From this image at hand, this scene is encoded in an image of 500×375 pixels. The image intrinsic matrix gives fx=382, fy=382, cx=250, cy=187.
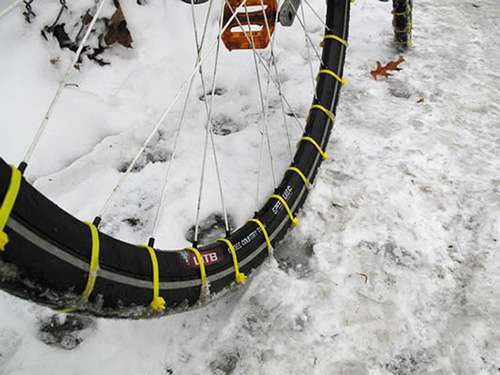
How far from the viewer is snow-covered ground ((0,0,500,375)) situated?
1.72 m

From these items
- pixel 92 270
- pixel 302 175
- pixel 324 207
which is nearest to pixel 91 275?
pixel 92 270

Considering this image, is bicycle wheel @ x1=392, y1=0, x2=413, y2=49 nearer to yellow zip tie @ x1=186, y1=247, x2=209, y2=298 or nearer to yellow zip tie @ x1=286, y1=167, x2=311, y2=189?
yellow zip tie @ x1=286, y1=167, x2=311, y2=189

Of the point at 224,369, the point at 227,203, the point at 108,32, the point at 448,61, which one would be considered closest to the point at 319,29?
the point at 448,61

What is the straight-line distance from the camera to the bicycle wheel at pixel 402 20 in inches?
137

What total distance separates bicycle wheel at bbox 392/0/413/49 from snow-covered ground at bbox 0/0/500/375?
18 centimetres

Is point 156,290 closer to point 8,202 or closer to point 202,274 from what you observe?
point 202,274

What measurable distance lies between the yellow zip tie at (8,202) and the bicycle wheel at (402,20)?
3.57 meters

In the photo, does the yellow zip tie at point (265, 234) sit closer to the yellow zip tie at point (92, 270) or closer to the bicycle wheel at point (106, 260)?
the bicycle wheel at point (106, 260)

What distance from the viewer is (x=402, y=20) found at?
351cm

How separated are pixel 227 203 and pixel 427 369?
1.37 meters

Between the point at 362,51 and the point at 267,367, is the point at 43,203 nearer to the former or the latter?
the point at 267,367

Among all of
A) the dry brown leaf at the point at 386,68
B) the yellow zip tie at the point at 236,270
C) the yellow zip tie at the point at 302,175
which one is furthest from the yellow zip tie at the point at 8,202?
the dry brown leaf at the point at 386,68

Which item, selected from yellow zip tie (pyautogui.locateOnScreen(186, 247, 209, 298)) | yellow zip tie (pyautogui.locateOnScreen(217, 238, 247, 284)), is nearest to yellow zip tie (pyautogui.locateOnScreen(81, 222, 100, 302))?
yellow zip tie (pyautogui.locateOnScreen(186, 247, 209, 298))

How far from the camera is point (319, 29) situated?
3980 mm
